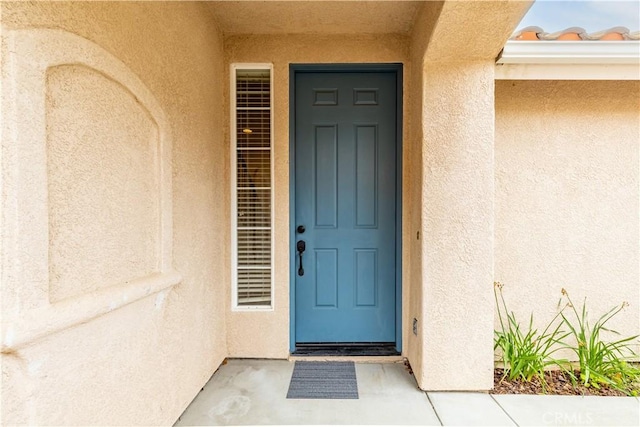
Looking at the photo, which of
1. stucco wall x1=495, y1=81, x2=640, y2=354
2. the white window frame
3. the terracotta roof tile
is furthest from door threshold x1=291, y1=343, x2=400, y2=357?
the terracotta roof tile

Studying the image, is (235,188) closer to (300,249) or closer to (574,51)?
(300,249)

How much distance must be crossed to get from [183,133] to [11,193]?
1.20 m

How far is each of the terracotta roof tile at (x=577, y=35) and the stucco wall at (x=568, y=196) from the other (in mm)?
346

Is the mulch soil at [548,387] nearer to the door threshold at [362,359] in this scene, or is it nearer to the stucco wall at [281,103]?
the door threshold at [362,359]

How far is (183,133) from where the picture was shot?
7.00 feet

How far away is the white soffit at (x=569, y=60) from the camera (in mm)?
2334

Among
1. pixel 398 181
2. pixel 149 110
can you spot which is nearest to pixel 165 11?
pixel 149 110

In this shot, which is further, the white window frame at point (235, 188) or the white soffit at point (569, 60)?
the white window frame at point (235, 188)

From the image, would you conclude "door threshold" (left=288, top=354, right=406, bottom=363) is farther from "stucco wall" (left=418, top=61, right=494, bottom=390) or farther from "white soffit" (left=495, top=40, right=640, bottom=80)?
"white soffit" (left=495, top=40, right=640, bottom=80)

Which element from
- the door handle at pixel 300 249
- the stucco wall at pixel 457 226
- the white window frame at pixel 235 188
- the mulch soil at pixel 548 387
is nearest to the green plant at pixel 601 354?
the mulch soil at pixel 548 387

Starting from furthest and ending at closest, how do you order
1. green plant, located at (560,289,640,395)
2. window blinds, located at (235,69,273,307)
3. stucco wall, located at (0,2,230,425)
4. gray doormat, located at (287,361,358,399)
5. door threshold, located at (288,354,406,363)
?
window blinds, located at (235,69,273,307), door threshold, located at (288,354,406,363), green plant, located at (560,289,640,395), gray doormat, located at (287,361,358,399), stucco wall, located at (0,2,230,425)

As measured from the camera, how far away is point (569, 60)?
7.76ft

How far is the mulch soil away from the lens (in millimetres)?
2355

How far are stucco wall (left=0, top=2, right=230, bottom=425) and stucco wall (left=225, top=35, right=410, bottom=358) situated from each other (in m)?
0.46
